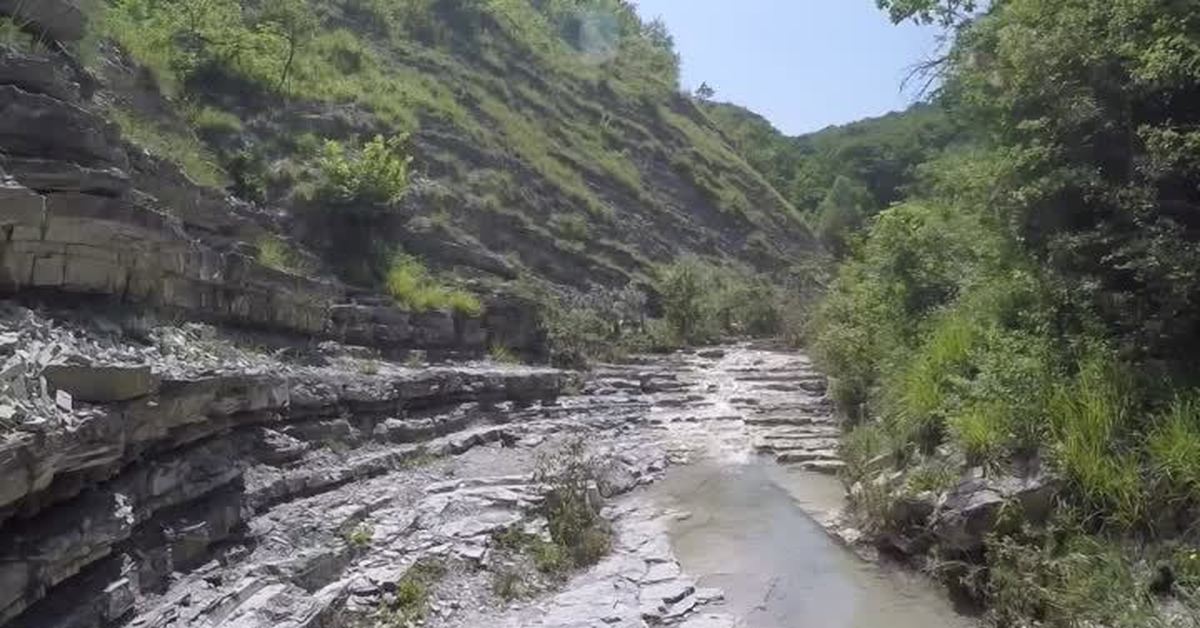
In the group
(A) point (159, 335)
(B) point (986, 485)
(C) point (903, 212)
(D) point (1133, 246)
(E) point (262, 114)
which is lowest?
(B) point (986, 485)

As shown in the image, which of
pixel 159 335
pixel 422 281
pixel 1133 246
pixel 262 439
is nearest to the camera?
pixel 1133 246

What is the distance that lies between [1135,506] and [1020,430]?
1527mm

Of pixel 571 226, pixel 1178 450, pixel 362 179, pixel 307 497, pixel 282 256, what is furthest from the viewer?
pixel 571 226

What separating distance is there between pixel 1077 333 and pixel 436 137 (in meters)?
20.5

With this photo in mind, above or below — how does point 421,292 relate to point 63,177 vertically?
below

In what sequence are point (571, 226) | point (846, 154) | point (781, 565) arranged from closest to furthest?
point (781, 565)
point (571, 226)
point (846, 154)

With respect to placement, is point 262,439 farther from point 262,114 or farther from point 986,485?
point 262,114

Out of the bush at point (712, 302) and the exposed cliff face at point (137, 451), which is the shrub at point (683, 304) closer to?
the bush at point (712, 302)

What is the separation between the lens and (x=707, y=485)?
14.1m

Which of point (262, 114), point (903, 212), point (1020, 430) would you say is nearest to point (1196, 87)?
point (1020, 430)

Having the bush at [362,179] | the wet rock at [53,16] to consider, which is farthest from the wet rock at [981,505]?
A: the bush at [362,179]

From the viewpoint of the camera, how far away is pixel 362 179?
1753 centimetres

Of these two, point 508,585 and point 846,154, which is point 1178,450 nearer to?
point 508,585

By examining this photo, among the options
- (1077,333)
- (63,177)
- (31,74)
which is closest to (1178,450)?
(1077,333)
